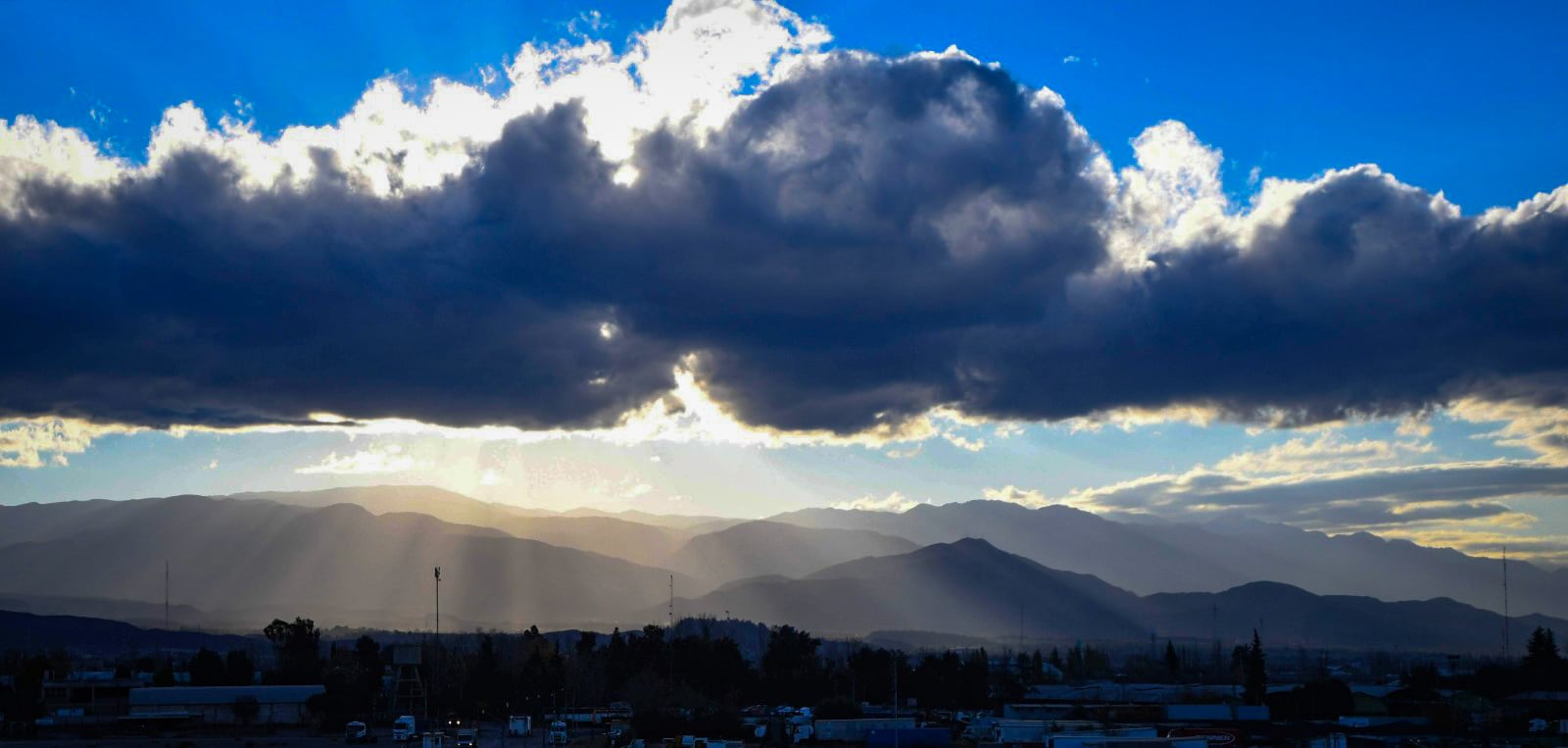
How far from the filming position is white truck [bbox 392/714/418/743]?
102 m

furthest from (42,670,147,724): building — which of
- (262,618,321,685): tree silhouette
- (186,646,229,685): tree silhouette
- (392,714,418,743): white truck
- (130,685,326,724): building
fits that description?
(392,714,418,743): white truck

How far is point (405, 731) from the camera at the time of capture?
344 feet

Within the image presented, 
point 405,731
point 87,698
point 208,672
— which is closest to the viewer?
point 405,731

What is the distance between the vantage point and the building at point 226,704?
12188 centimetres

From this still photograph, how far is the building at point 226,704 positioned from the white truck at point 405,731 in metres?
21.3

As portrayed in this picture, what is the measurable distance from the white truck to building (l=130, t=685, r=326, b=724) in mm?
21278

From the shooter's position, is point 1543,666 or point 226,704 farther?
point 1543,666

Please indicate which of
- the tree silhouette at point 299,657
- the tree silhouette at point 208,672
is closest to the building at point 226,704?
the tree silhouette at point 208,672

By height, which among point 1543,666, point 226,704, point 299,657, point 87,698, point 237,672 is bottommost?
point 1543,666

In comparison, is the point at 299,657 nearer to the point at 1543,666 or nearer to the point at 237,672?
the point at 237,672

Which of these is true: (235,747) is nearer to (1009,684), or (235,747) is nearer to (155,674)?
(155,674)

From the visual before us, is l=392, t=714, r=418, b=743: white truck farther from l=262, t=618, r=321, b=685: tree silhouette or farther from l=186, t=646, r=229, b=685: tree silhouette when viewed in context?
l=186, t=646, r=229, b=685: tree silhouette

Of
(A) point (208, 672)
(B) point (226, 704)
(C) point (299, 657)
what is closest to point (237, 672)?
(A) point (208, 672)

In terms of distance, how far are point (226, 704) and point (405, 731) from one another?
29116 millimetres
